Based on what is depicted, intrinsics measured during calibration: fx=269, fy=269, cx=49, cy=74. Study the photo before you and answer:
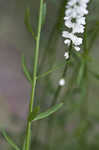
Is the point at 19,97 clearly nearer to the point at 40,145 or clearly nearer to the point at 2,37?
the point at 2,37

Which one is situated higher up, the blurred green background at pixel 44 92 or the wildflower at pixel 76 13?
the wildflower at pixel 76 13

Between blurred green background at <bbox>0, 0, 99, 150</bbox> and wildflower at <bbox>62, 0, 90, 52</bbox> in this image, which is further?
blurred green background at <bbox>0, 0, 99, 150</bbox>

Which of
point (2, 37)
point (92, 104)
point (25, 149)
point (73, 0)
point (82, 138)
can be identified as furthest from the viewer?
point (2, 37)

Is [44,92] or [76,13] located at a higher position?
[76,13]

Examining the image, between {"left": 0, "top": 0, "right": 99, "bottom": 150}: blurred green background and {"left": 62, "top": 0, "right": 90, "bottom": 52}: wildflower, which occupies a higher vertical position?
{"left": 62, "top": 0, "right": 90, "bottom": 52}: wildflower

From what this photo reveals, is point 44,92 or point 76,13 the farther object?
point 44,92

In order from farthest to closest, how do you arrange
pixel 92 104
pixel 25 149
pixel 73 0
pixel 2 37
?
1. pixel 2 37
2. pixel 92 104
3. pixel 25 149
4. pixel 73 0

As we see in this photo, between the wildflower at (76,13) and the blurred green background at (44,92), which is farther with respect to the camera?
the blurred green background at (44,92)

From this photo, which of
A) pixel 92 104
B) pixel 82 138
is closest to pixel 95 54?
pixel 92 104
